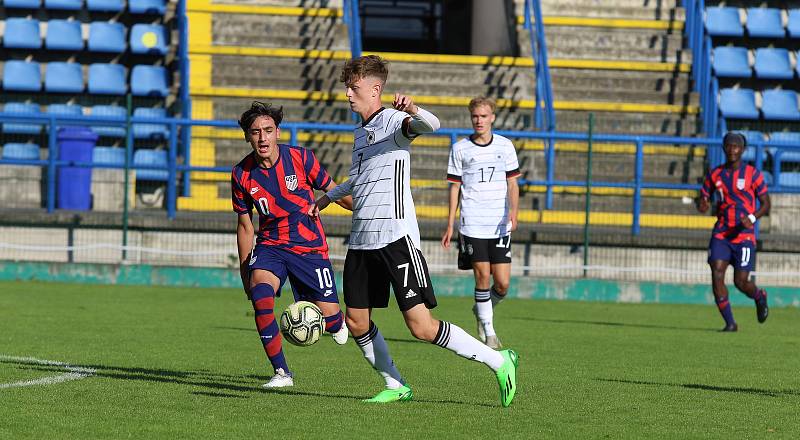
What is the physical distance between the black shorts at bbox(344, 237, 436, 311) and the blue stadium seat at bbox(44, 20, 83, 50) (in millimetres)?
16861

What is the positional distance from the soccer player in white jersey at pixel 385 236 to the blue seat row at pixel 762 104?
16.7 metres

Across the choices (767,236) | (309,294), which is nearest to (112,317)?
(309,294)

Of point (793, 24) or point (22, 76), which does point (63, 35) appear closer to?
point (22, 76)

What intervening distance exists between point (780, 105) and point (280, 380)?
17.4 metres

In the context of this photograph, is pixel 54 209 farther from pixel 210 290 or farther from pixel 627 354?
pixel 627 354

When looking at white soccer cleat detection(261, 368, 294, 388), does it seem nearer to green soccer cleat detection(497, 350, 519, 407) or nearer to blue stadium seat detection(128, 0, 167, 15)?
green soccer cleat detection(497, 350, 519, 407)

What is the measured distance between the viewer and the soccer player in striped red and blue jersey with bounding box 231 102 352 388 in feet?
27.0

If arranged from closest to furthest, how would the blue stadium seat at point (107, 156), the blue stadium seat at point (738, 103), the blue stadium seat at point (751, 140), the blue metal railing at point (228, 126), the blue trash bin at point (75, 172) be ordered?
1. the blue metal railing at point (228, 126)
2. the blue trash bin at point (75, 172)
3. the blue stadium seat at point (107, 156)
4. the blue stadium seat at point (751, 140)
5. the blue stadium seat at point (738, 103)

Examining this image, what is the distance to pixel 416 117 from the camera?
7094mm

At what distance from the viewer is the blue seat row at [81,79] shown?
22.9 m

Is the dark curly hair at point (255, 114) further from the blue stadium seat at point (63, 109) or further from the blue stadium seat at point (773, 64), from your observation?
the blue stadium seat at point (773, 64)

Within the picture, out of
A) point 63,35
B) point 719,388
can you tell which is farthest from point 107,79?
point 719,388

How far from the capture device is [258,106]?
8.17 m

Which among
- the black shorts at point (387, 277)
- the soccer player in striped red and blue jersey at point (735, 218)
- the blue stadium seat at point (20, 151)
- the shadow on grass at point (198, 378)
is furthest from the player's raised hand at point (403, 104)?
the blue stadium seat at point (20, 151)
